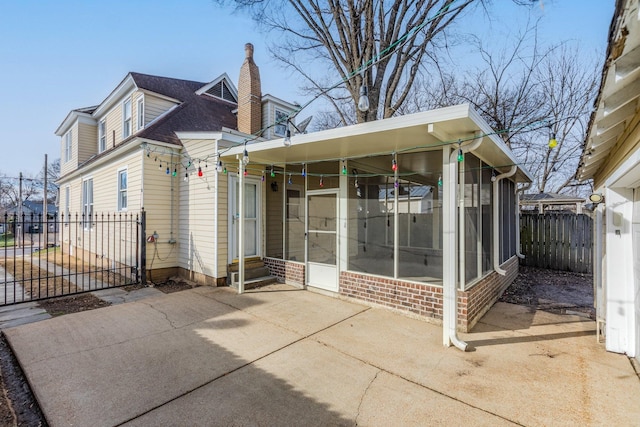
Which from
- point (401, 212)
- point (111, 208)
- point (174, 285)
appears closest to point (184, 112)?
point (111, 208)

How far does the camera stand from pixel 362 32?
9648 millimetres

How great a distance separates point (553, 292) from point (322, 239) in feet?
17.7

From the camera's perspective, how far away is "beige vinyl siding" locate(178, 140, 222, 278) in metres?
6.57

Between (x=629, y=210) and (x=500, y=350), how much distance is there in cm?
222

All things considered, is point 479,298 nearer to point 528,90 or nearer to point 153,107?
point 153,107

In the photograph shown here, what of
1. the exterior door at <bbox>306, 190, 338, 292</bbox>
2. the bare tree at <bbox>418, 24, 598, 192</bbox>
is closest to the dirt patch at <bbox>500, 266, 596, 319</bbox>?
the exterior door at <bbox>306, 190, 338, 292</bbox>

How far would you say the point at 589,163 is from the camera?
168 inches

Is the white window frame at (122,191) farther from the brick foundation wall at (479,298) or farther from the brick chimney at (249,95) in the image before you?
the brick foundation wall at (479,298)

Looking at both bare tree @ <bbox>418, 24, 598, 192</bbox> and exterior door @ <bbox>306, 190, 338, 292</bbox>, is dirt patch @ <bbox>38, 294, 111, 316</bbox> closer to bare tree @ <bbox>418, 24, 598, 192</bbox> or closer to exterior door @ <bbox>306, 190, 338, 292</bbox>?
exterior door @ <bbox>306, 190, 338, 292</bbox>

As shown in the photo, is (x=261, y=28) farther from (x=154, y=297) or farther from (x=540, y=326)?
(x=540, y=326)

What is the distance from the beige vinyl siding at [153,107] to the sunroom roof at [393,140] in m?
4.76

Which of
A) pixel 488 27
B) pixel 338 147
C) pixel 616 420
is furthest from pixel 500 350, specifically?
pixel 488 27

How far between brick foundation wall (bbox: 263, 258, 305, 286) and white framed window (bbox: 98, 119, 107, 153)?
31.0ft

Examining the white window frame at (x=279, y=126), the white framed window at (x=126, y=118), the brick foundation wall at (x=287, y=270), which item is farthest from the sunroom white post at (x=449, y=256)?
the white framed window at (x=126, y=118)
